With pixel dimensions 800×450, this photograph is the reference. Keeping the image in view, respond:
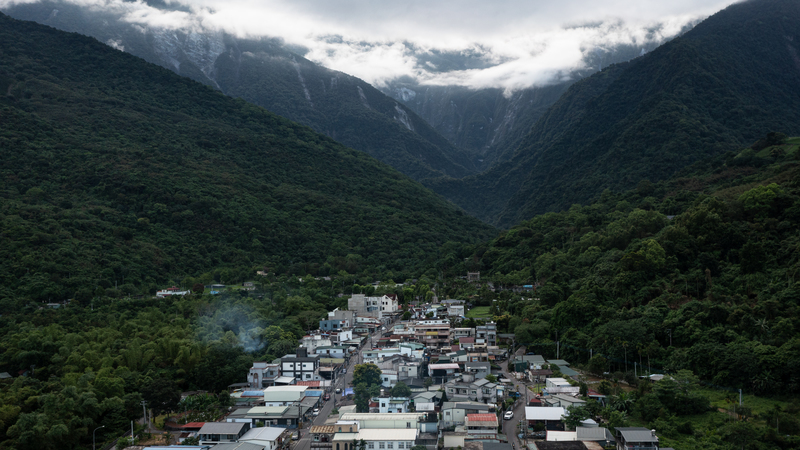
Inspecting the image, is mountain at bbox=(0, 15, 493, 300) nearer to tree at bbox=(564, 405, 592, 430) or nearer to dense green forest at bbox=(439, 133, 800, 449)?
dense green forest at bbox=(439, 133, 800, 449)

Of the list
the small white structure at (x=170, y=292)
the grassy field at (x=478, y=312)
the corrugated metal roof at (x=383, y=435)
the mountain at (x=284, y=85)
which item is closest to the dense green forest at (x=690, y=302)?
the grassy field at (x=478, y=312)

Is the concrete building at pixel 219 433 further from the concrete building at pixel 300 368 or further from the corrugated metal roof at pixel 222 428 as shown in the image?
the concrete building at pixel 300 368

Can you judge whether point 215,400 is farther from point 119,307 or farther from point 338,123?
point 338,123

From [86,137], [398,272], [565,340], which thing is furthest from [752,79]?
[86,137]

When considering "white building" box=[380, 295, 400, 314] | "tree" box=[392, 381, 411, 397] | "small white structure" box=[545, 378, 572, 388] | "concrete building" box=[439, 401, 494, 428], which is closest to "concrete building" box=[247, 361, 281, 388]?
"tree" box=[392, 381, 411, 397]

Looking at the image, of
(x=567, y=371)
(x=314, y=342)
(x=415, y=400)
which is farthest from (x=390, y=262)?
(x=415, y=400)

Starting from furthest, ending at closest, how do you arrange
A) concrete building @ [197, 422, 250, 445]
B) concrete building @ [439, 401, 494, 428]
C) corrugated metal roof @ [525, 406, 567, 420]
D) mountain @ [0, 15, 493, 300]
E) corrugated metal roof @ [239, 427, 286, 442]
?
mountain @ [0, 15, 493, 300]
concrete building @ [439, 401, 494, 428]
corrugated metal roof @ [525, 406, 567, 420]
concrete building @ [197, 422, 250, 445]
corrugated metal roof @ [239, 427, 286, 442]

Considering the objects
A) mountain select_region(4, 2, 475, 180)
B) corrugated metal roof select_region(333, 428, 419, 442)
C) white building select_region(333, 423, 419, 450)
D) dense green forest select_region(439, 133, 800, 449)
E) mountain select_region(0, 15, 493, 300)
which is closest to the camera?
white building select_region(333, 423, 419, 450)
